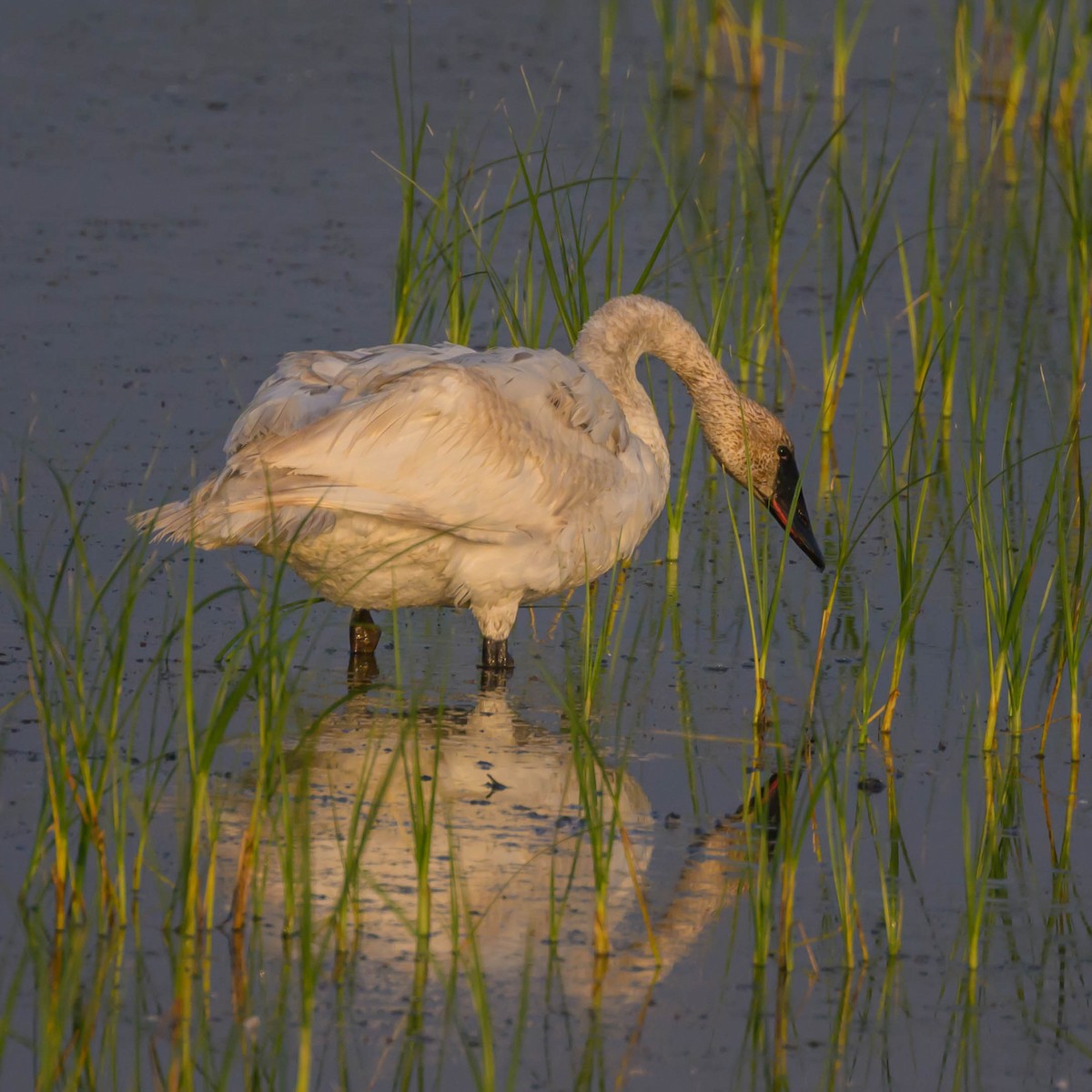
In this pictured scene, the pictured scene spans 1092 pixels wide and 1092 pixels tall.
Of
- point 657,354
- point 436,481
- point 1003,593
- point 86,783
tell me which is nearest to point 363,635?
point 436,481

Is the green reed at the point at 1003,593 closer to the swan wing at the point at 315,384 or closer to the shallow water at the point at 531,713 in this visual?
the shallow water at the point at 531,713

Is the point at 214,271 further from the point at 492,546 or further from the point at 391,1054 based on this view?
the point at 391,1054

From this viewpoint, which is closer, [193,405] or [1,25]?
[193,405]

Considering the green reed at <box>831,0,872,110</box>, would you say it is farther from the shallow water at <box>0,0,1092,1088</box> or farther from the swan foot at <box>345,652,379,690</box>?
the swan foot at <box>345,652,379,690</box>

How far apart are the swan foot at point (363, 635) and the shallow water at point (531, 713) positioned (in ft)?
0.26

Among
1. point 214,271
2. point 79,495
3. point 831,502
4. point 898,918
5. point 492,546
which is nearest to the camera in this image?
point 898,918

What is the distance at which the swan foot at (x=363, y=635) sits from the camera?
700 cm

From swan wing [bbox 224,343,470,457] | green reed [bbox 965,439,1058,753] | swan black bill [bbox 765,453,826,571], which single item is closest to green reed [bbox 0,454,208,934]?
swan wing [bbox 224,343,470,457]

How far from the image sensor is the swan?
6.04m

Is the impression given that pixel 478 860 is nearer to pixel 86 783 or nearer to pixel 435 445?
pixel 86 783

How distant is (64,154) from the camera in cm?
1250

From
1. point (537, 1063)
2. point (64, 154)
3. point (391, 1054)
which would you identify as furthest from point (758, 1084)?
point (64, 154)

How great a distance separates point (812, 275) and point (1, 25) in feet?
22.9

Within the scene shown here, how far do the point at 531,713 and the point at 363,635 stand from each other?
2.68 ft
